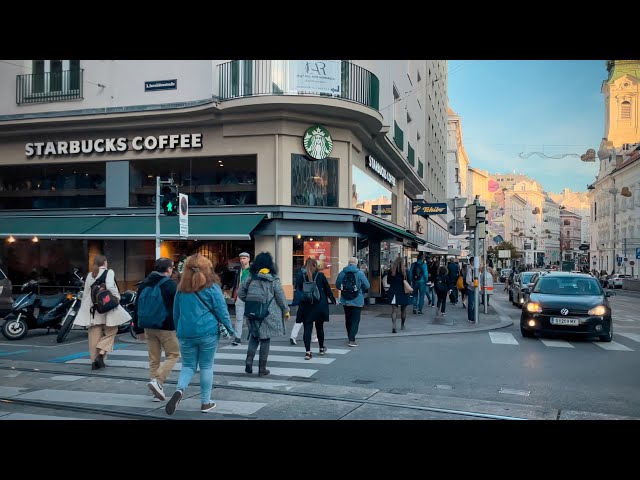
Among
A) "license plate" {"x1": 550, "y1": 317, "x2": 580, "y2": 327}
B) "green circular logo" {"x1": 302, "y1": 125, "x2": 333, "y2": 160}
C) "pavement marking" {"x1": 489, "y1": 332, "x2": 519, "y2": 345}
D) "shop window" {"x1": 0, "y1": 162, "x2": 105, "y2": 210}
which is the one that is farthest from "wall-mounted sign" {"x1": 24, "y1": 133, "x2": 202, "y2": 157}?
"license plate" {"x1": 550, "y1": 317, "x2": 580, "y2": 327}

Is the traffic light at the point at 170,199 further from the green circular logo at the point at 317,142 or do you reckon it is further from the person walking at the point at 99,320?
the green circular logo at the point at 317,142

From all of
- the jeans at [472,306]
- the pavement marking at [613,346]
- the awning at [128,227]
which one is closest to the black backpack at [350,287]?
the pavement marking at [613,346]

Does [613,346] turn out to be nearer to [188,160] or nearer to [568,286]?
[568,286]

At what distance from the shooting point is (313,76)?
1694 cm

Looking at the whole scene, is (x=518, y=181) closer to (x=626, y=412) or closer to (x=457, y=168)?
(x=457, y=168)

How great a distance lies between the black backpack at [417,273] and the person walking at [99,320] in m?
11.1

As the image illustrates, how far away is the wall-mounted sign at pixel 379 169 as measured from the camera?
21.3 meters

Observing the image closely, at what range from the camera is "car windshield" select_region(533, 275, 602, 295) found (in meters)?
13.2

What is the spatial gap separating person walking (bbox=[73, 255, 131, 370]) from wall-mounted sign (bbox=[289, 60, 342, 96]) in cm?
963

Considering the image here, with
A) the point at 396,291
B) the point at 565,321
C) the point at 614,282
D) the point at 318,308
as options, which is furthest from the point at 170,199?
the point at 614,282

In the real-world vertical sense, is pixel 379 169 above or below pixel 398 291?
above

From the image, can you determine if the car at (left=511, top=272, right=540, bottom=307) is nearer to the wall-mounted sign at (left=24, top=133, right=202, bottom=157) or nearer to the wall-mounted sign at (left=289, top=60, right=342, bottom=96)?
the wall-mounted sign at (left=289, top=60, right=342, bottom=96)

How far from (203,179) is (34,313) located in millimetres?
7409
